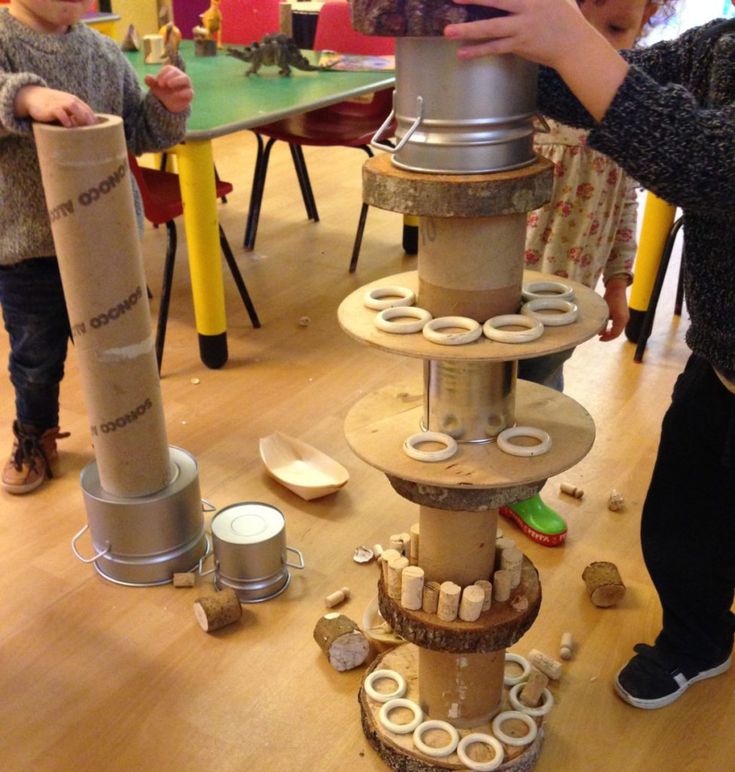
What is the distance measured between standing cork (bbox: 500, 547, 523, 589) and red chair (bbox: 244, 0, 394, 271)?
175cm

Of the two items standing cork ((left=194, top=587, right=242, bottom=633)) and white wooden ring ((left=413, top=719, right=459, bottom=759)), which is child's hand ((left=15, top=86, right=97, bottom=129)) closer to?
standing cork ((left=194, top=587, right=242, bottom=633))

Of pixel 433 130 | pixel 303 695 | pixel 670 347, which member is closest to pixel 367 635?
pixel 303 695

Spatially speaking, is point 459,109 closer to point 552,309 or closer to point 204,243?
point 552,309

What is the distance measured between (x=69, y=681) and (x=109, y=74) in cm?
108

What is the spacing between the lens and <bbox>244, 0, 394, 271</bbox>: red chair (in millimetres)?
2750

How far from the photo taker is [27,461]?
1.81m

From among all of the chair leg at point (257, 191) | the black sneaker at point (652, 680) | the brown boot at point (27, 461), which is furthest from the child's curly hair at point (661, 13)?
the chair leg at point (257, 191)

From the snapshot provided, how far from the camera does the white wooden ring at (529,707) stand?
47.6 inches

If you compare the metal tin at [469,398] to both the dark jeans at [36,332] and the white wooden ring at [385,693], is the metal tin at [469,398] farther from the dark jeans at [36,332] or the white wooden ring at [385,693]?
the dark jeans at [36,332]

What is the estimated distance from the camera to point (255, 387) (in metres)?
2.23

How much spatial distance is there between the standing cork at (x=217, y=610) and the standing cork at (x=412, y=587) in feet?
1.48

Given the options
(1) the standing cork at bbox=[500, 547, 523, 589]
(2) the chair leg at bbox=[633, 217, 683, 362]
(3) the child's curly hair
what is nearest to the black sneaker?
(1) the standing cork at bbox=[500, 547, 523, 589]

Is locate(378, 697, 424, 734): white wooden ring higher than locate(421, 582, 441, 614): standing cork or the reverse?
the reverse

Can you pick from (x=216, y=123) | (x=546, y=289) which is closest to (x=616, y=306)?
(x=546, y=289)
